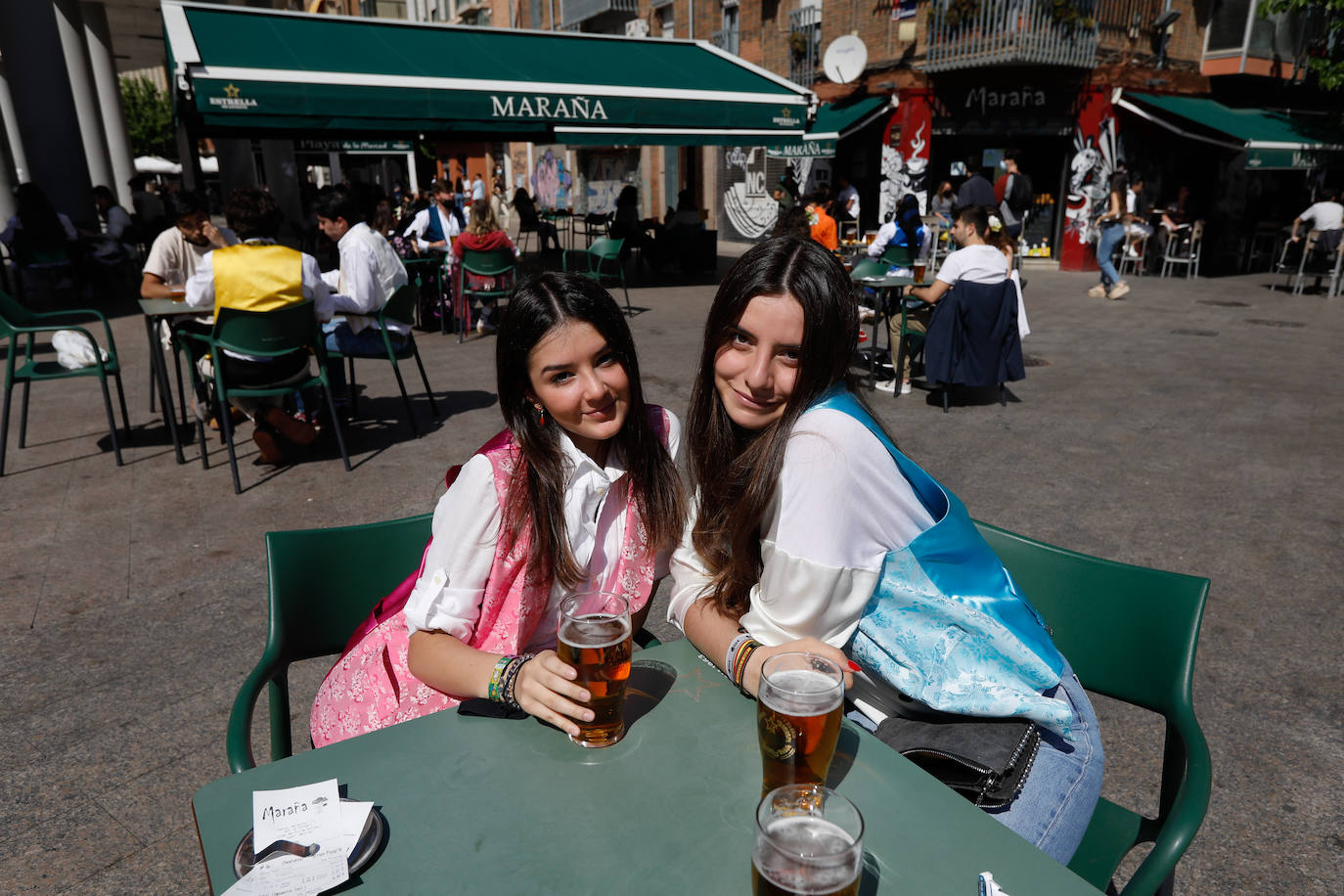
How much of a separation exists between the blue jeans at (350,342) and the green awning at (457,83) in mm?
4898

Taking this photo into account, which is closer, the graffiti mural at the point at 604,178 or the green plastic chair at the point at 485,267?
the green plastic chair at the point at 485,267

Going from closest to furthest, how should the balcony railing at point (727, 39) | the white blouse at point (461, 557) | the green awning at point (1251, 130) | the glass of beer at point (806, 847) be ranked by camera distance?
the glass of beer at point (806, 847), the white blouse at point (461, 557), the green awning at point (1251, 130), the balcony railing at point (727, 39)

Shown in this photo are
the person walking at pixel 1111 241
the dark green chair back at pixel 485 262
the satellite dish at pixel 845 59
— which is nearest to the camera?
the dark green chair back at pixel 485 262

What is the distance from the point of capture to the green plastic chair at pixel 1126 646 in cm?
150

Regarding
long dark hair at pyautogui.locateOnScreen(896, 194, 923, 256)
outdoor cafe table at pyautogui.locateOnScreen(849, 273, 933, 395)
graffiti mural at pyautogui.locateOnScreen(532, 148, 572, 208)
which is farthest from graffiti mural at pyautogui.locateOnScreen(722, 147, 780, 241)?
outdoor cafe table at pyautogui.locateOnScreen(849, 273, 933, 395)

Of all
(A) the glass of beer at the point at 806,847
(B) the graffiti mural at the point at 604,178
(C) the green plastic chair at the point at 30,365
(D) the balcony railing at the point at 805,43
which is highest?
(D) the balcony railing at the point at 805,43

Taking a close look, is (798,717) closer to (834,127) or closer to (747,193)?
(834,127)

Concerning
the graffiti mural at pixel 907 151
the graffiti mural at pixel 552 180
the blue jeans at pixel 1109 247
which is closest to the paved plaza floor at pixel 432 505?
the blue jeans at pixel 1109 247

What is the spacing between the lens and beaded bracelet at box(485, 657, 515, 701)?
1.37m

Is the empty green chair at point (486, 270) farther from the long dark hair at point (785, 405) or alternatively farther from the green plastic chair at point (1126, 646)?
the green plastic chair at point (1126, 646)

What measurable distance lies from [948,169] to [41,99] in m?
16.6

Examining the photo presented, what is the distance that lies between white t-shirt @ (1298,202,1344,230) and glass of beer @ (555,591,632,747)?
51.8 ft

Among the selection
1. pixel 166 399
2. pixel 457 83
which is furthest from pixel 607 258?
pixel 166 399

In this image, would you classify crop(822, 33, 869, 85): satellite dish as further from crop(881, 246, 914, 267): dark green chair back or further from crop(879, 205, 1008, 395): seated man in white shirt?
crop(879, 205, 1008, 395): seated man in white shirt
